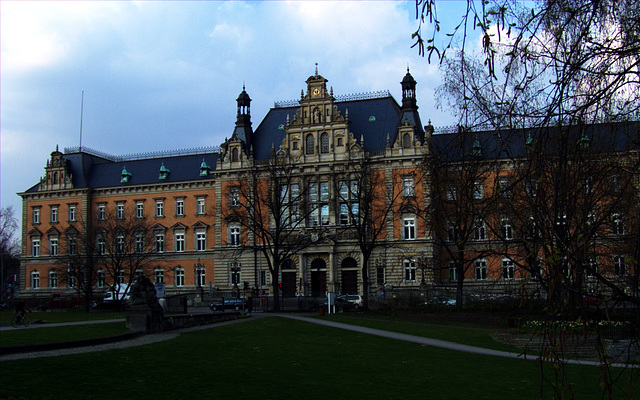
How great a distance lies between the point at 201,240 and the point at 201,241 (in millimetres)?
117

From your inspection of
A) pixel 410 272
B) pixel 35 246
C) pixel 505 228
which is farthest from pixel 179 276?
pixel 505 228

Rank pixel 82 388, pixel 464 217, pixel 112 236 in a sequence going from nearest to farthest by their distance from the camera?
pixel 464 217
pixel 82 388
pixel 112 236

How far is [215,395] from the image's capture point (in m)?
13.9

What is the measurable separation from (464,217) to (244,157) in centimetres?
6756

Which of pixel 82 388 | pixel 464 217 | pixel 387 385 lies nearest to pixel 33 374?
pixel 82 388

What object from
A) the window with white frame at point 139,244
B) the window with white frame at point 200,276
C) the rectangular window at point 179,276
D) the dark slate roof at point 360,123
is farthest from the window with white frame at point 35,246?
the dark slate roof at point 360,123

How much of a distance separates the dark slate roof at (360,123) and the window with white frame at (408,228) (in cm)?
811

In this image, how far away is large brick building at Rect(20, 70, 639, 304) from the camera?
66750 millimetres

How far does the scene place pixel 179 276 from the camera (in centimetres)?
7844

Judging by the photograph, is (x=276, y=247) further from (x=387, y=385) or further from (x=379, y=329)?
(x=387, y=385)

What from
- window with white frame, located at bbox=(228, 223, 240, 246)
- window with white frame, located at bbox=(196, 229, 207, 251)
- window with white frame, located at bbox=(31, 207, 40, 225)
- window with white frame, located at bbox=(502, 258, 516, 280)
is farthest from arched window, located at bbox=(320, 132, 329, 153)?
window with white frame, located at bbox=(31, 207, 40, 225)

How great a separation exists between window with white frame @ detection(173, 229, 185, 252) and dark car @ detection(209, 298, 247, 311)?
22.7 meters

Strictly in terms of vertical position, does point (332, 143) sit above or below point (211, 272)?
above

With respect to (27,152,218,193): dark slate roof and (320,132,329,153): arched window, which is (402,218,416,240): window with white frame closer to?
(320,132,329,153): arched window
